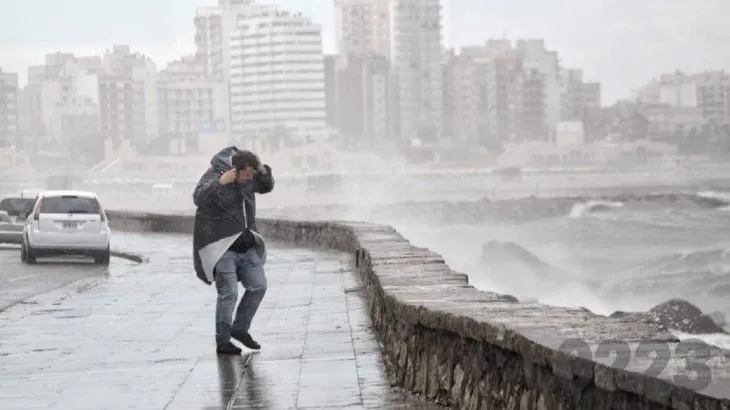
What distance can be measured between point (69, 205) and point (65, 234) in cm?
91

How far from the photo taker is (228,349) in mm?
11625

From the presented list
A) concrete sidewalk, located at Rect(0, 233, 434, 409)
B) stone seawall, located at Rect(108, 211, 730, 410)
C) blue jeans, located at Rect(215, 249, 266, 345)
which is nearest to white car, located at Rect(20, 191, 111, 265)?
concrete sidewalk, located at Rect(0, 233, 434, 409)

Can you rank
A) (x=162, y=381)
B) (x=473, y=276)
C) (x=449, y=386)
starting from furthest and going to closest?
(x=473, y=276) < (x=162, y=381) < (x=449, y=386)

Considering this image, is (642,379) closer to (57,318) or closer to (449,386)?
(449,386)

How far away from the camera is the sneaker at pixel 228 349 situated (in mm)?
11610

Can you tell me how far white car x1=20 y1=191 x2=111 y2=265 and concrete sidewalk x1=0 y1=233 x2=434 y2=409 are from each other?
7.99 metres

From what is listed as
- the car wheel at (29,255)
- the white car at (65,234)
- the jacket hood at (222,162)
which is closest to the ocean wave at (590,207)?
the white car at (65,234)

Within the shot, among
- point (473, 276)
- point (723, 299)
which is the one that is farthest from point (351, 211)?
point (723, 299)

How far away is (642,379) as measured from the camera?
5.14 m

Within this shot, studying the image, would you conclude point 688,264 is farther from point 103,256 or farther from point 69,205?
point 103,256

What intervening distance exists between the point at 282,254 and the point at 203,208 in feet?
51.4

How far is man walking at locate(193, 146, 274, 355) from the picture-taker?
11.8 metres

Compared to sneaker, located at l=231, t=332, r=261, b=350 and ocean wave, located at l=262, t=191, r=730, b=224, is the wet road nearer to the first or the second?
sneaker, located at l=231, t=332, r=261, b=350

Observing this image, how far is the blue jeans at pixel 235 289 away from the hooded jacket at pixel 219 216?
0.27 ft
